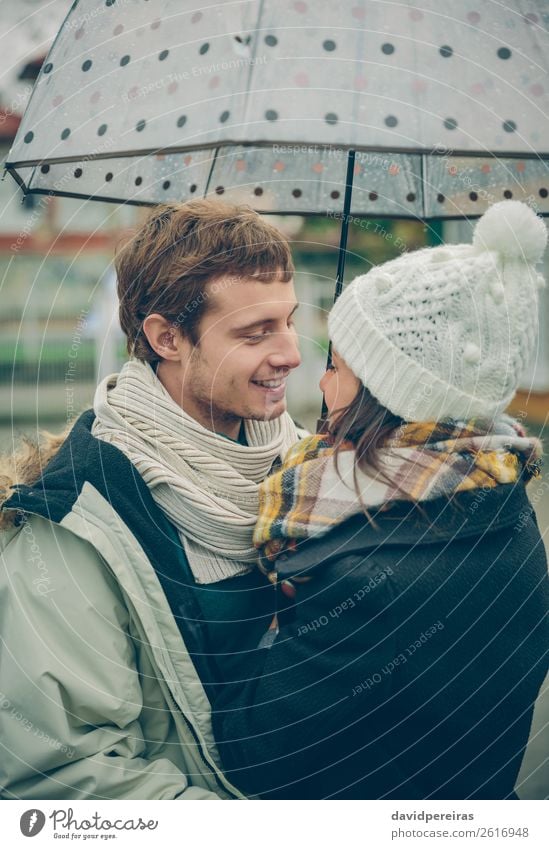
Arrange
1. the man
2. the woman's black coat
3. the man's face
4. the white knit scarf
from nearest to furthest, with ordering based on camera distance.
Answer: the woman's black coat → the man → the white knit scarf → the man's face

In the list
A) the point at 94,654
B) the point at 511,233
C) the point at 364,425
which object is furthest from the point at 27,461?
the point at 511,233

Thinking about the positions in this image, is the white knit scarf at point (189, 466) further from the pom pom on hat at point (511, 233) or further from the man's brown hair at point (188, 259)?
the pom pom on hat at point (511, 233)

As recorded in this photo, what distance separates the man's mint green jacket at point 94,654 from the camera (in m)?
1.55

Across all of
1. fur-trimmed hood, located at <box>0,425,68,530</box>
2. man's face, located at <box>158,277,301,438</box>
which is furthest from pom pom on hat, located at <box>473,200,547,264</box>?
fur-trimmed hood, located at <box>0,425,68,530</box>

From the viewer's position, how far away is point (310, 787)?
1.64 metres

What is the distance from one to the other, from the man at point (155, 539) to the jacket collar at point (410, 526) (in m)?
0.28

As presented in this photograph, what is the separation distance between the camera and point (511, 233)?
1.50 meters

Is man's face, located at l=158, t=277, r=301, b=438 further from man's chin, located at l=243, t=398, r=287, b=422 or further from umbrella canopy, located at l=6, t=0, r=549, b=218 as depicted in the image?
umbrella canopy, located at l=6, t=0, r=549, b=218

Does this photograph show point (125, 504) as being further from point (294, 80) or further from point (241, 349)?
point (294, 80)

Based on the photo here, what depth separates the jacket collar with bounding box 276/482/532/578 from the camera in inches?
58.7

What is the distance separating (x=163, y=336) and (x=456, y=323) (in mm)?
763

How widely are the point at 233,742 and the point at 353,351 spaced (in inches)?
30.3

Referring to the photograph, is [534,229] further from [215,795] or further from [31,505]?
[215,795]

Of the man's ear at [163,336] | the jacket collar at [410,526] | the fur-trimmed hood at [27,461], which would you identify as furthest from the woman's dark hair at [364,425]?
the fur-trimmed hood at [27,461]
